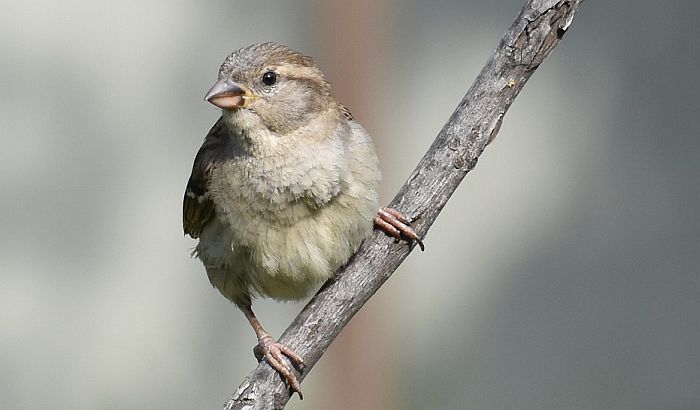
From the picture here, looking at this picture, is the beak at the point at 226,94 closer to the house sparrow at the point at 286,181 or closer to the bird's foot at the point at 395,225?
the house sparrow at the point at 286,181

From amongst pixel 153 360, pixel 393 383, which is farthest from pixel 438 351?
pixel 153 360

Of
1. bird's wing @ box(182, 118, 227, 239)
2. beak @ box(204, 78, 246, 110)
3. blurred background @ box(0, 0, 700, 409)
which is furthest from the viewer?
blurred background @ box(0, 0, 700, 409)

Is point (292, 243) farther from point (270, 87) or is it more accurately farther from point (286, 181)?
point (270, 87)

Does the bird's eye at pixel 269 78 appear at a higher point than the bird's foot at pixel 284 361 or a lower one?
higher

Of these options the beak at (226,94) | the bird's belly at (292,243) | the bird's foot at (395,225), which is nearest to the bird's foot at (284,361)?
the bird's belly at (292,243)

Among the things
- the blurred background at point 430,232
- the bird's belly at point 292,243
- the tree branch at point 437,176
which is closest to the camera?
the tree branch at point 437,176

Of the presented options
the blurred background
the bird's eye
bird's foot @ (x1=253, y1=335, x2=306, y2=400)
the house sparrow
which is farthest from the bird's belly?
the blurred background

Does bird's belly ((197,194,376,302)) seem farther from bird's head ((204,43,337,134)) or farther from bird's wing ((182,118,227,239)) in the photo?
bird's head ((204,43,337,134))
